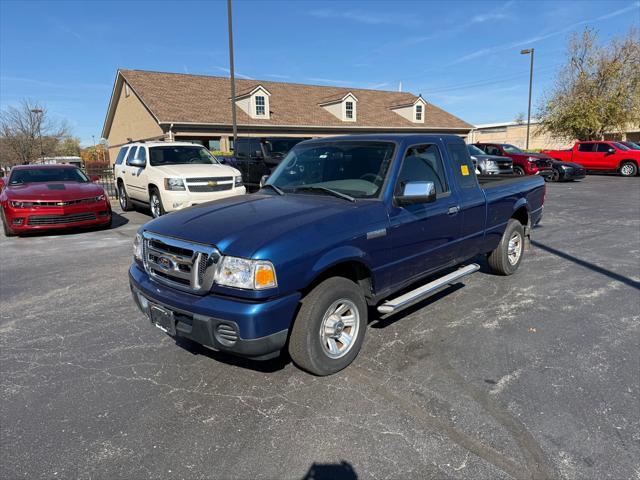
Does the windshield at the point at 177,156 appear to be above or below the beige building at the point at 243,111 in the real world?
below

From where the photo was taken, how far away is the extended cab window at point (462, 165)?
4.77m

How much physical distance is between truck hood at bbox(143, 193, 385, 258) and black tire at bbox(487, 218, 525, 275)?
8.95 ft

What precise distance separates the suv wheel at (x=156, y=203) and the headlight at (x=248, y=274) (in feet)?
24.5

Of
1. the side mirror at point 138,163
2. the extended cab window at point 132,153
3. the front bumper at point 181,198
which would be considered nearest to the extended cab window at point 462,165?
the front bumper at point 181,198

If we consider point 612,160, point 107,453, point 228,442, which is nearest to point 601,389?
point 228,442

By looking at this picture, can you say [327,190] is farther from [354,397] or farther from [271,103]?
[271,103]

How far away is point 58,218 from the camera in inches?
355

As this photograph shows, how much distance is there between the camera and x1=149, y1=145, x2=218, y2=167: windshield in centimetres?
1066

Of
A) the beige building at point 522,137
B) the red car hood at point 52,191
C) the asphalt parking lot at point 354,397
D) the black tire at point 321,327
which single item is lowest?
the asphalt parking lot at point 354,397

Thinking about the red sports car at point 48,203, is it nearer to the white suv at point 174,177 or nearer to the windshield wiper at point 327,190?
the white suv at point 174,177

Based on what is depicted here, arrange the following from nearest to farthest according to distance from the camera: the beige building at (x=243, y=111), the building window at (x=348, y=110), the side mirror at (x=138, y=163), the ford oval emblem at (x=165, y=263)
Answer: the ford oval emblem at (x=165, y=263)
the side mirror at (x=138, y=163)
the beige building at (x=243, y=111)
the building window at (x=348, y=110)

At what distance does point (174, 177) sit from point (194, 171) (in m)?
0.48

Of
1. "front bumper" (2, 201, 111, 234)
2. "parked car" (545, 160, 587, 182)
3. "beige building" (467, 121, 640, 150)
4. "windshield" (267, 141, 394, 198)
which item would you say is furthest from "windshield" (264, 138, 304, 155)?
"beige building" (467, 121, 640, 150)

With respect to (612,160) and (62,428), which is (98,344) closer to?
(62,428)
